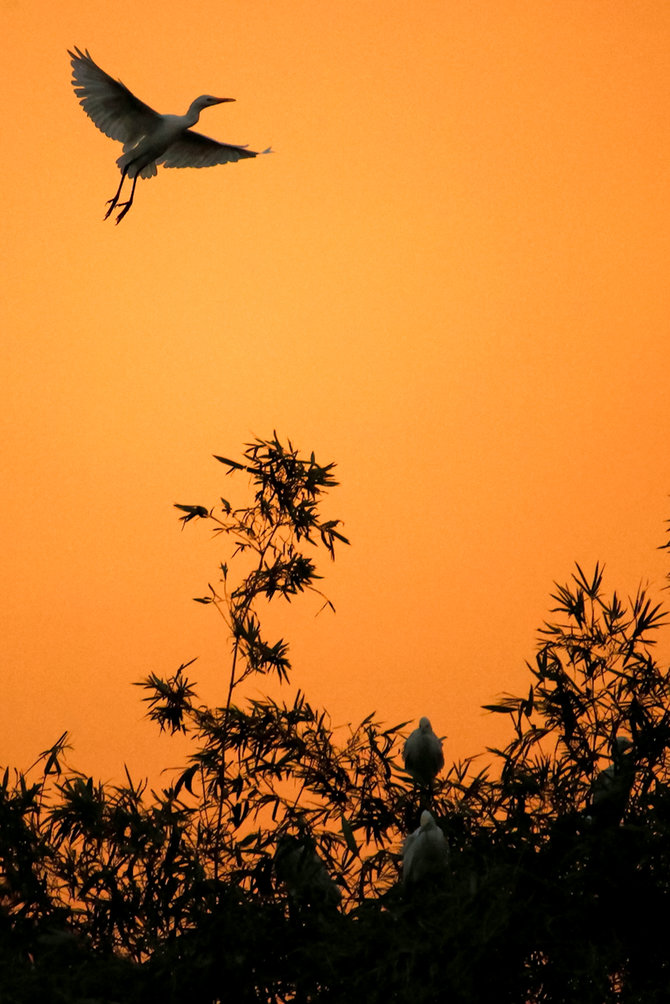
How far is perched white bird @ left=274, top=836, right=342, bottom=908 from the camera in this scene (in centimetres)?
307

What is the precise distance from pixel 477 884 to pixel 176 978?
71 cm

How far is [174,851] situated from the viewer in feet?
11.1

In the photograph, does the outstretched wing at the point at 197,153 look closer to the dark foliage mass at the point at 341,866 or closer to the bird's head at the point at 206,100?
the bird's head at the point at 206,100

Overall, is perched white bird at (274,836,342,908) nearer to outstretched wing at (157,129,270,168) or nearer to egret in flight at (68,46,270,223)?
egret in flight at (68,46,270,223)

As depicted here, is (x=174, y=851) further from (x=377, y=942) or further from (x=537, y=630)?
(x=537, y=630)

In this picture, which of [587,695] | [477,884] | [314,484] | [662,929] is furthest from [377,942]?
[314,484]

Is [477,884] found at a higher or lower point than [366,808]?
lower

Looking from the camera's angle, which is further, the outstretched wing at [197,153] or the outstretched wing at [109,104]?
the outstretched wing at [197,153]

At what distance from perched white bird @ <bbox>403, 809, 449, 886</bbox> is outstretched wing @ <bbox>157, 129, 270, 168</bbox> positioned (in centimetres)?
333

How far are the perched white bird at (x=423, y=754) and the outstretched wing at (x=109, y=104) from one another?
109 inches

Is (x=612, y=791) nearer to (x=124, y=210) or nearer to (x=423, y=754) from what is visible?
(x=423, y=754)

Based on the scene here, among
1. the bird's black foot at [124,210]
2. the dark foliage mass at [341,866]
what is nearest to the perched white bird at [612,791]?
the dark foliage mass at [341,866]

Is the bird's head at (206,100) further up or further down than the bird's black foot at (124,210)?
further up

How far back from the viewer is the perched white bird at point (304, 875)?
3.07 metres
